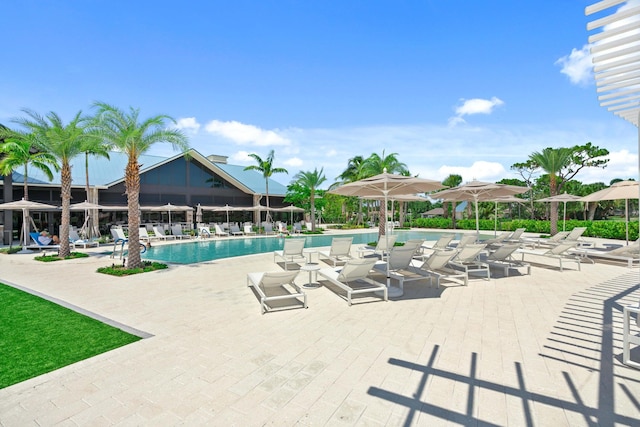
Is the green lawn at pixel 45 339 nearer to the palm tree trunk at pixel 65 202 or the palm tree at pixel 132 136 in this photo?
the palm tree at pixel 132 136

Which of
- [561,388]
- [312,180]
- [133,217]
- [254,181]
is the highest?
[254,181]

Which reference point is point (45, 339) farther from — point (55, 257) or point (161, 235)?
point (161, 235)

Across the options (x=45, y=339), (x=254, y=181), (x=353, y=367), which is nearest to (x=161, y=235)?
(x=254, y=181)

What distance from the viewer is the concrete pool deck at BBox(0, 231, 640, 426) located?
2785mm

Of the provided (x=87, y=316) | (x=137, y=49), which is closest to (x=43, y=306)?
(x=87, y=316)

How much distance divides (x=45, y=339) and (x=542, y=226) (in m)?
32.6

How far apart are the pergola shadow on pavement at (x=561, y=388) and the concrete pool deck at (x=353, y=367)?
16mm

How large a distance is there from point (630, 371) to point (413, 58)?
14478 millimetres

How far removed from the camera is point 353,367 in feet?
11.8

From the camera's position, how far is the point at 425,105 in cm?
1762

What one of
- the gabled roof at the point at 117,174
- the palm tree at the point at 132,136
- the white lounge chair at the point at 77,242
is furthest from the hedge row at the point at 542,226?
the white lounge chair at the point at 77,242

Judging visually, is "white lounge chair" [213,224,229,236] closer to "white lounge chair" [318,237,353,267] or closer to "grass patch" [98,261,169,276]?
"grass patch" [98,261,169,276]

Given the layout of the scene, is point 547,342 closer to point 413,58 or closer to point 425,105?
point 413,58

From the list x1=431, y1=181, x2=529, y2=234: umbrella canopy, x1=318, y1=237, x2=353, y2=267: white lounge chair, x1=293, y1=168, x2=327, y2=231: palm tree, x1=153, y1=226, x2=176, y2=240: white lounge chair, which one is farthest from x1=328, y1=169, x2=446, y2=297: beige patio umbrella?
x1=293, y1=168, x2=327, y2=231: palm tree
